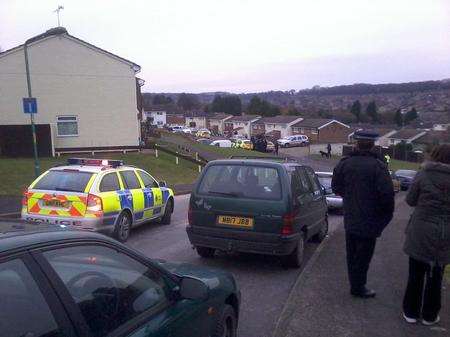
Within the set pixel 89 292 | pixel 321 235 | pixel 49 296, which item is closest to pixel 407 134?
pixel 321 235

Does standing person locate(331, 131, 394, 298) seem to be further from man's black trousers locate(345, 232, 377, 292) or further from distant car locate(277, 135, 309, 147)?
distant car locate(277, 135, 309, 147)

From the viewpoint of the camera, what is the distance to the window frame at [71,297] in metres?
2.42

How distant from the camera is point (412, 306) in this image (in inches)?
201

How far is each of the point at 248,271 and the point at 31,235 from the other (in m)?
5.32

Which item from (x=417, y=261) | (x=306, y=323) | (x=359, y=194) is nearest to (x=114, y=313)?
(x=306, y=323)

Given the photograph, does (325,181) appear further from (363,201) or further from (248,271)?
(363,201)

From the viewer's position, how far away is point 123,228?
392 inches

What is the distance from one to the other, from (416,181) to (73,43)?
2944cm

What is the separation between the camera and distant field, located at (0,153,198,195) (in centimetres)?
2035

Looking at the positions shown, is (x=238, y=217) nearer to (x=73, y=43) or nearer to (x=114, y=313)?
(x=114, y=313)

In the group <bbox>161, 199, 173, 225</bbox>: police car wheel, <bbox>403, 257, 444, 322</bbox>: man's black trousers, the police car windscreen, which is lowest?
<bbox>161, 199, 173, 225</bbox>: police car wheel

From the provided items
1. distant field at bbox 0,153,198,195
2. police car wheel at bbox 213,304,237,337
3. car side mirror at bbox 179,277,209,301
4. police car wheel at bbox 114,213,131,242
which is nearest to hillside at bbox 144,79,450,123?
distant field at bbox 0,153,198,195

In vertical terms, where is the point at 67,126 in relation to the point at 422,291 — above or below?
above

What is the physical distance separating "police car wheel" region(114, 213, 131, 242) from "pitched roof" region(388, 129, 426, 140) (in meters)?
88.5
